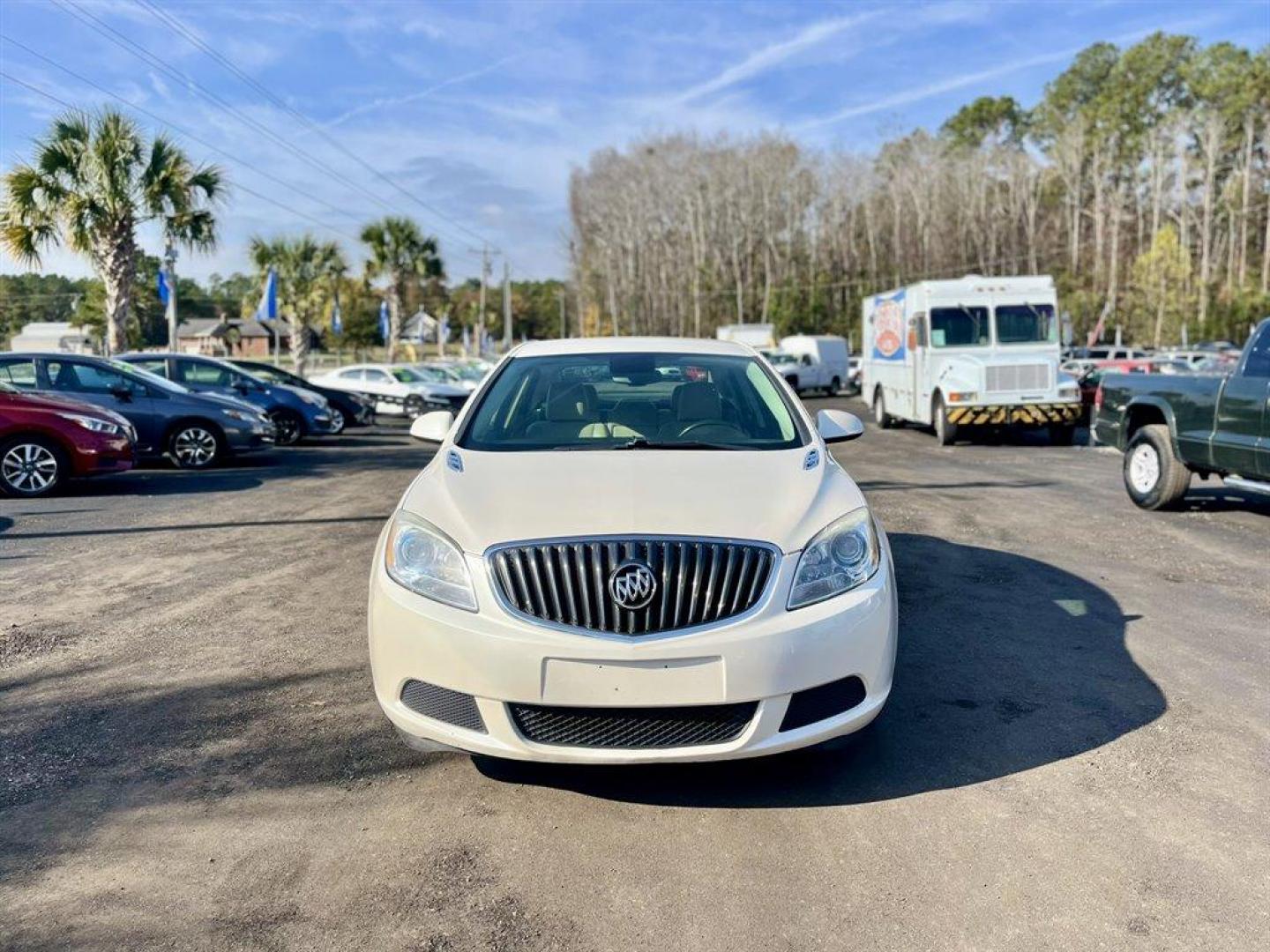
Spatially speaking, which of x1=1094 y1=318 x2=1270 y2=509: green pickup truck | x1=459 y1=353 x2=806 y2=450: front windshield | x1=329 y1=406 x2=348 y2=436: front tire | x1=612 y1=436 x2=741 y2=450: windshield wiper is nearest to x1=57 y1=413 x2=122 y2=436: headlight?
x1=459 y1=353 x2=806 y2=450: front windshield

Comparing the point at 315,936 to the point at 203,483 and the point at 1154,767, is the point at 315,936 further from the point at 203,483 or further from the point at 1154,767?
the point at 203,483

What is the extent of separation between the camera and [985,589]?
701 cm

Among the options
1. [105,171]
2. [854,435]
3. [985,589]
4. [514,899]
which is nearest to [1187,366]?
[985,589]

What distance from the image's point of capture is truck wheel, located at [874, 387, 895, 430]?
23.6 m

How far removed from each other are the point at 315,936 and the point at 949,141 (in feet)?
254

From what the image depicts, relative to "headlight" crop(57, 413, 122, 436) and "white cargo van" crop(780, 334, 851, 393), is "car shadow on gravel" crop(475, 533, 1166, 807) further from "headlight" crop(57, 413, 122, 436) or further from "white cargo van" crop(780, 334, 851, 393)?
"white cargo van" crop(780, 334, 851, 393)

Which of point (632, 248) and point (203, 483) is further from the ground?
point (632, 248)

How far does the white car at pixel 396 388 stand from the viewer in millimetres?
26766

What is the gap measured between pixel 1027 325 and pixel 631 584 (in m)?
17.4

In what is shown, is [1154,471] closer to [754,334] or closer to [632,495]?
[632,495]

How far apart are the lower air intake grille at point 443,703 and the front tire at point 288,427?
16.2 meters

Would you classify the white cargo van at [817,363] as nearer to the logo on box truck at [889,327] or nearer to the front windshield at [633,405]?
the logo on box truck at [889,327]

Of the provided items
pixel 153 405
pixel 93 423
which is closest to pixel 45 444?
pixel 93 423

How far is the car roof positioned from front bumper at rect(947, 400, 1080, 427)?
1334cm
